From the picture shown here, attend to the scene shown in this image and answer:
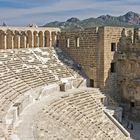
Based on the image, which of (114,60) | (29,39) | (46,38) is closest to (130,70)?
(114,60)

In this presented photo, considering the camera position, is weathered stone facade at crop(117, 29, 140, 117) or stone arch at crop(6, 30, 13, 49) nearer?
weathered stone facade at crop(117, 29, 140, 117)

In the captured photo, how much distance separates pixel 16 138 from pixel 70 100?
9248mm

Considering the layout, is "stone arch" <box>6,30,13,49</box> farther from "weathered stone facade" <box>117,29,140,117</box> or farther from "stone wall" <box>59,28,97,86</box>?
"weathered stone facade" <box>117,29,140,117</box>

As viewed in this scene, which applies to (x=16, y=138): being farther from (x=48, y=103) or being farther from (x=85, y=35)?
(x=85, y=35)

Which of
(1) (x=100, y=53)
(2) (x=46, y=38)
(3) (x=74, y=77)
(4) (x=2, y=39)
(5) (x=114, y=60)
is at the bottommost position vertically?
(3) (x=74, y=77)

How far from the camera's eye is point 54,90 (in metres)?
26.0

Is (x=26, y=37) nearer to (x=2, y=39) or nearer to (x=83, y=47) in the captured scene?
(x=2, y=39)

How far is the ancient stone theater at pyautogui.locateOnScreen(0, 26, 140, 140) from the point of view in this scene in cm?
2133

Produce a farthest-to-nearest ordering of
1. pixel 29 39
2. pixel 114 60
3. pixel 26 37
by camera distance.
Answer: pixel 29 39 < pixel 26 37 < pixel 114 60

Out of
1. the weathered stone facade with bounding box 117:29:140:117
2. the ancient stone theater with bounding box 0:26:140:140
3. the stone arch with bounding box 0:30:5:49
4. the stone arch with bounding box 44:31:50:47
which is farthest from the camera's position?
the stone arch with bounding box 44:31:50:47

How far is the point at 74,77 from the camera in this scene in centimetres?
2870

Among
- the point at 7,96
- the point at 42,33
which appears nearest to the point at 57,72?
the point at 42,33

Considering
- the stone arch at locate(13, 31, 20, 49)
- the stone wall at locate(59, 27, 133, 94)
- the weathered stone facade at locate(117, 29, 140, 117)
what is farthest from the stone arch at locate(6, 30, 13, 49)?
the weathered stone facade at locate(117, 29, 140, 117)

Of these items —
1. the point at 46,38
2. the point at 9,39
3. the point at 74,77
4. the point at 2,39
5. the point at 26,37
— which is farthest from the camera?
the point at 46,38
